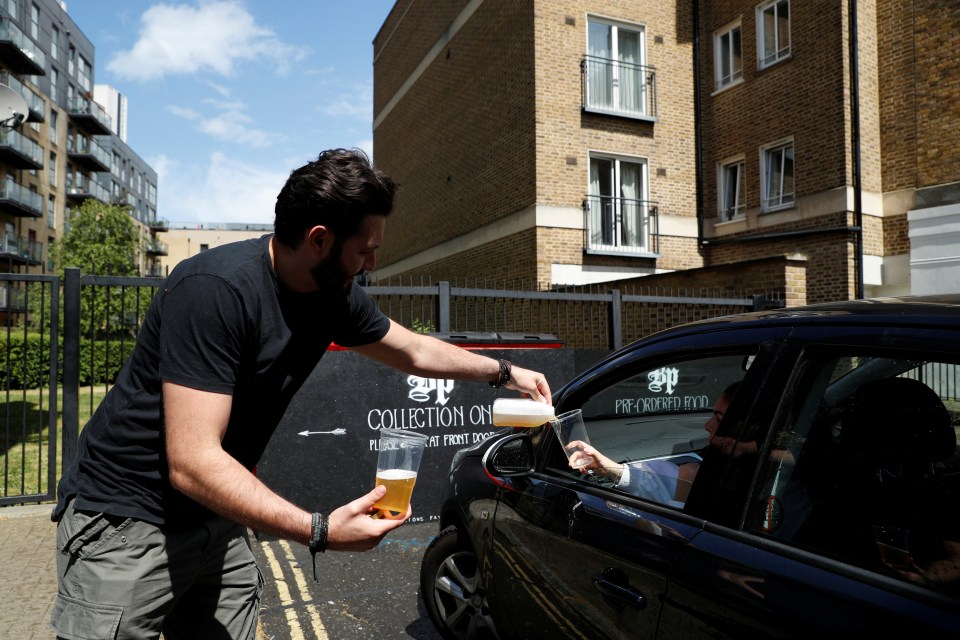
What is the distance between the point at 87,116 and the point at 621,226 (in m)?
49.1

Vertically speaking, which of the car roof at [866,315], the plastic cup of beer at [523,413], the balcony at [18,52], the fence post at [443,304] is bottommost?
the plastic cup of beer at [523,413]

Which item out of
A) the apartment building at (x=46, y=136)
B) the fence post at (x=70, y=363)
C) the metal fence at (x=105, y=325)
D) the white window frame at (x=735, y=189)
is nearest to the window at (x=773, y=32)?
the white window frame at (x=735, y=189)

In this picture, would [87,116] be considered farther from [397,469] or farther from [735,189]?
[397,469]

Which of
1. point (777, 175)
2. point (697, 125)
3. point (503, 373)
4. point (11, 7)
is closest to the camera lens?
point (503, 373)

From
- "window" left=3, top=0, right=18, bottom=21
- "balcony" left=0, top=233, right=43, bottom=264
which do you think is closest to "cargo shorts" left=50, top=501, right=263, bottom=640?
"balcony" left=0, top=233, right=43, bottom=264

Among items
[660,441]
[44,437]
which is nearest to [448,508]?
[660,441]

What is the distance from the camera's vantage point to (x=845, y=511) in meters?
1.57

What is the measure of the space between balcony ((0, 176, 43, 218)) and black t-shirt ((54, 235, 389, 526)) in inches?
1777

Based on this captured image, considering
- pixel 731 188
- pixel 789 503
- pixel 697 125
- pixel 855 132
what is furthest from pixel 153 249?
pixel 789 503

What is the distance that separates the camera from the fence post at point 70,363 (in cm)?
606

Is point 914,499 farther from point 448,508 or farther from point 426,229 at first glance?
point 426,229

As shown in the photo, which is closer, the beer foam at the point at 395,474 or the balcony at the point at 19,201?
the beer foam at the point at 395,474

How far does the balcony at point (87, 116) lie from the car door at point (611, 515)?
5778cm

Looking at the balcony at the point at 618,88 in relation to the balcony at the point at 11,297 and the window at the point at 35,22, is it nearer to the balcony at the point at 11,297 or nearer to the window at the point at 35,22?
the balcony at the point at 11,297
